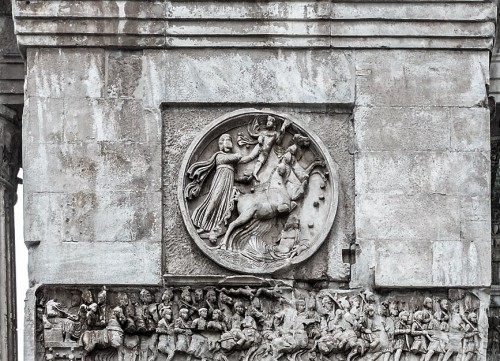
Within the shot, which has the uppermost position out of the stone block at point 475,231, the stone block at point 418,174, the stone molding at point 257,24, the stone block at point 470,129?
the stone molding at point 257,24

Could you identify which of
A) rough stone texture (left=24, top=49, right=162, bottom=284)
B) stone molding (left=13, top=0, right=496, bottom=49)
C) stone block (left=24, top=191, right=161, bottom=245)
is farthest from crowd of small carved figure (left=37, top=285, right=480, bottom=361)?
stone molding (left=13, top=0, right=496, bottom=49)

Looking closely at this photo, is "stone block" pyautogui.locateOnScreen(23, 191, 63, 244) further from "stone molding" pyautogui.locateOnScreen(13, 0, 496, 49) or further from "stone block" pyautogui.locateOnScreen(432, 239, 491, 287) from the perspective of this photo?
"stone block" pyautogui.locateOnScreen(432, 239, 491, 287)

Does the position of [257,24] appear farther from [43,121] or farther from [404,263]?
[404,263]

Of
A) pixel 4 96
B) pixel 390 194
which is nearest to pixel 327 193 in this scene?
pixel 390 194

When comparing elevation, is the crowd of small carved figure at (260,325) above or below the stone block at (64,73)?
below

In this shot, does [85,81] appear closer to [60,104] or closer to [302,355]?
[60,104]

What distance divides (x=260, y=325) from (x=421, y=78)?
10.7 ft

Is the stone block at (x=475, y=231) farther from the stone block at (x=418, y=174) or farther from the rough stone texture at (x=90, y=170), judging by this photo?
the rough stone texture at (x=90, y=170)

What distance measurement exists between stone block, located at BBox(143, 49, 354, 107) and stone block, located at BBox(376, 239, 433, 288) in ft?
5.49

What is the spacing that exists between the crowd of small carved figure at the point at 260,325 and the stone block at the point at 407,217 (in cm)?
68

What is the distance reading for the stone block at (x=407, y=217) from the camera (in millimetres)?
23891

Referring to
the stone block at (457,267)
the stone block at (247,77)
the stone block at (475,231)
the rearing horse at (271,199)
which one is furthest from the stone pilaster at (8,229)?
the stone block at (475,231)

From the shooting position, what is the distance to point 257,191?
24.0 meters

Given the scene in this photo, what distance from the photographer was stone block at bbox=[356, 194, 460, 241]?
2389 centimetres
